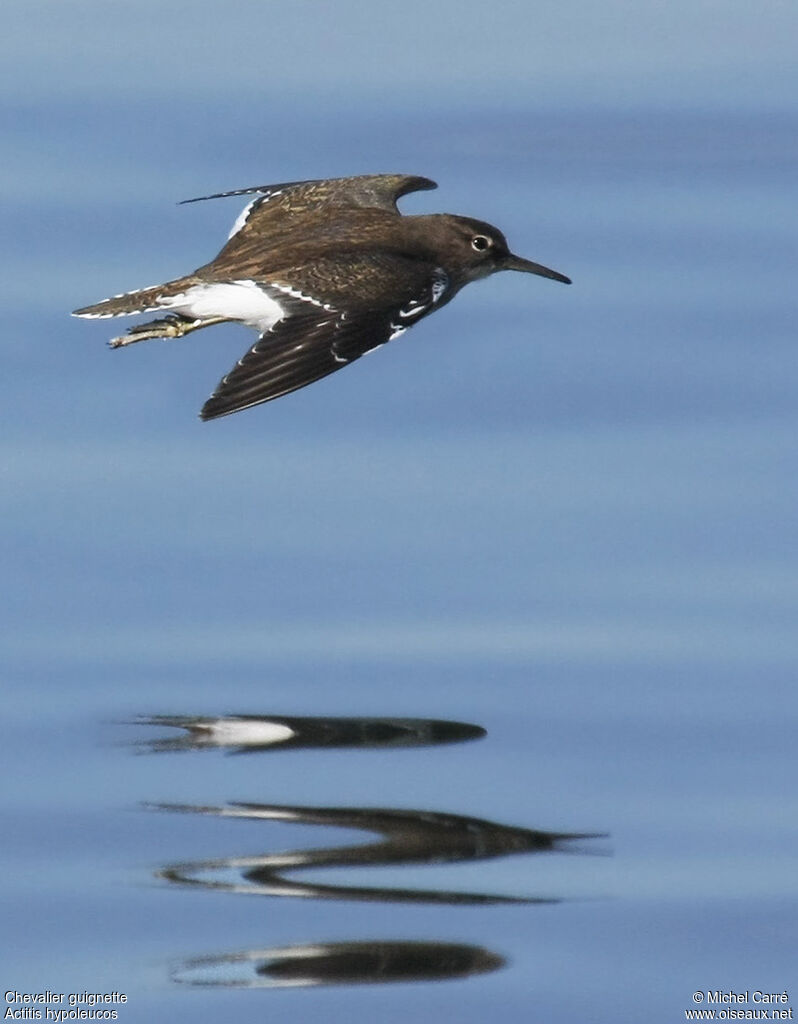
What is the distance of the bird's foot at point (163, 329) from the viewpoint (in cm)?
894

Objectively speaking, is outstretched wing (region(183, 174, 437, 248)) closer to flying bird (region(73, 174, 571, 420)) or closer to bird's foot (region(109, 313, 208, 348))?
flying bird (region(73, 174, 571, 420))

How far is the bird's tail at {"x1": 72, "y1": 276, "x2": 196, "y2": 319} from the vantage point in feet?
27.7

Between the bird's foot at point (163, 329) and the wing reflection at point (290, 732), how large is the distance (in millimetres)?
2810

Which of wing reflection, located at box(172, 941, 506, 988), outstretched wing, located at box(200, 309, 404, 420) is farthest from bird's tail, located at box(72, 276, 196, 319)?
wing reflection, located at box(172, 941, 506, 988)

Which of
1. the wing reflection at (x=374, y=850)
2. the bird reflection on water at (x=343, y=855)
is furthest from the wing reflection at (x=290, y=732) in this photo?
the wing reflection at (x=374, y=850)

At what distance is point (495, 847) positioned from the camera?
593 centimetres

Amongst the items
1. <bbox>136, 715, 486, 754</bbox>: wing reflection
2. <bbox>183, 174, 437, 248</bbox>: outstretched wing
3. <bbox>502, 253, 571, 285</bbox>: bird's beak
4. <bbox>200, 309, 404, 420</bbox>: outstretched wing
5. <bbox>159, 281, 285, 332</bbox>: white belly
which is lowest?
<bbox>136, 715, 486, 754</bbox>: wing reflection

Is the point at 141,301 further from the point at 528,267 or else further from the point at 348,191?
the point at 528,267

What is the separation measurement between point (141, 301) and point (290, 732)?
2606 mm

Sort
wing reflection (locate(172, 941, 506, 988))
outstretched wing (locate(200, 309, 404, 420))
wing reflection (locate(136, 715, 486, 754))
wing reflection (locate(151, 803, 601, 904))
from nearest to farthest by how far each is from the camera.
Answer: wing reflection (locate(172, 941, 506, 988))
wing reflection (locate(151, 803, 601, 904))
wing reflection (locate(136, 715, 486, 754))
outstretched wing (locate(200, 309, 404, 420))

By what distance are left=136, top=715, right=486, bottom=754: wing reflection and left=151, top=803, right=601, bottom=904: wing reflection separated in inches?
14.5

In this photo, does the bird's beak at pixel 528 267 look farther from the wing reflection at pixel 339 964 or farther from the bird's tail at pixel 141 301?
the wing reflection at pixel 339 964

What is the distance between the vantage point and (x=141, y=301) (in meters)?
8.46

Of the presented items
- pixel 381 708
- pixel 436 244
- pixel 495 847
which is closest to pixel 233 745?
pixel 381 708
